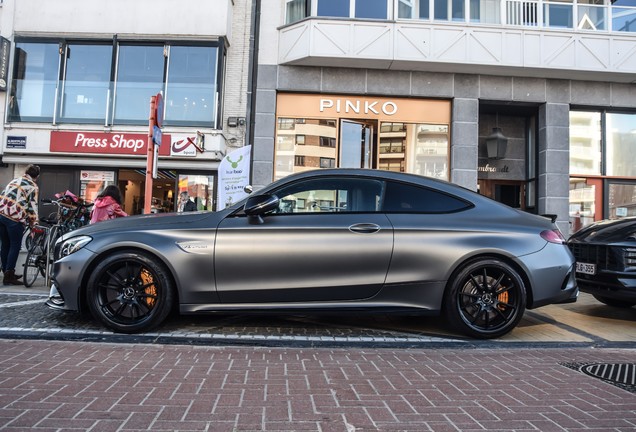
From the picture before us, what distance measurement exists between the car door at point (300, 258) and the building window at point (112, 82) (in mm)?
8777

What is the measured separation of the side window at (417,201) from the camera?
4340 mm

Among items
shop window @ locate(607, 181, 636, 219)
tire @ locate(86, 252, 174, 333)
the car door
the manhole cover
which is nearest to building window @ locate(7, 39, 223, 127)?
tire @ locate(86, 252, 174, 333)

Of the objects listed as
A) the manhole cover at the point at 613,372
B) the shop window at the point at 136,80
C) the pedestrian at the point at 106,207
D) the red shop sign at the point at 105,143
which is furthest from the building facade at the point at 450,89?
the manhole cover at the point at 613,372

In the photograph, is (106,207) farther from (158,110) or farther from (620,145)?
(620,145)

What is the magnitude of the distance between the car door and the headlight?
1208 mm

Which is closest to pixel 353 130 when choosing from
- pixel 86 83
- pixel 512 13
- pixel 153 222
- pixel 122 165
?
pixel 512 13

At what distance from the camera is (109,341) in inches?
152

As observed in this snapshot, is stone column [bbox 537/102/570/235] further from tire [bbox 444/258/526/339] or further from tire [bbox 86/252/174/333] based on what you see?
tire [bbox 86/252/174/333]

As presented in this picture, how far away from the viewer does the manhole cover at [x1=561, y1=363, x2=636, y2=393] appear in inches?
125

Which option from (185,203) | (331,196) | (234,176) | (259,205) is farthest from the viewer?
(185,203)

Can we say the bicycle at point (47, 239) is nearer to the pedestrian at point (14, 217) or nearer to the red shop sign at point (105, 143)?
the pedestrian at point (14, 217)

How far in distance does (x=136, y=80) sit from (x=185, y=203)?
3609mm

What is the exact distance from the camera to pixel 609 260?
5.21 m

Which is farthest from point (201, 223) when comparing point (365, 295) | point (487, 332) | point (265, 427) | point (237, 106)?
point (237, 106)
